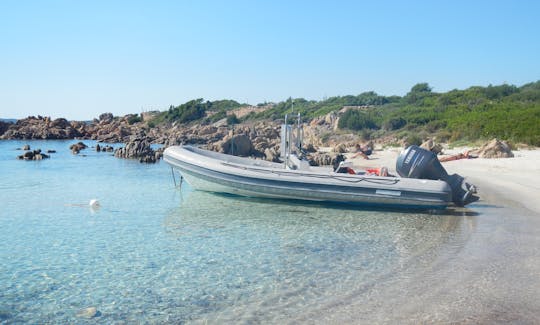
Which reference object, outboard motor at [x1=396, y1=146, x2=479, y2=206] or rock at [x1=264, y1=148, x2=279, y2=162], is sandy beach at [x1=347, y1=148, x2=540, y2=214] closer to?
→ outboard motor at [x1=396, y1=146, x2=479, y2=206]

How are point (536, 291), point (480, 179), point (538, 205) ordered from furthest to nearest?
1. point (480, 179)
2. point (538, 205)
3. point (536, 291)

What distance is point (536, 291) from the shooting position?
467cm

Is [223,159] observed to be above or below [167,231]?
above

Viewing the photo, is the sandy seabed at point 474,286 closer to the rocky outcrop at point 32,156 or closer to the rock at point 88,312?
the rock at point 88,312

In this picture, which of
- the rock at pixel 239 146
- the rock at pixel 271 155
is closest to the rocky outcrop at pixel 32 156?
the rock at pixel 239 146

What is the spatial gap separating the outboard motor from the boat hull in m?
0.28

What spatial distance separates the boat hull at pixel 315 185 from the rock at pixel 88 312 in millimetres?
5318

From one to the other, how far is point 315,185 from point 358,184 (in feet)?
2.52

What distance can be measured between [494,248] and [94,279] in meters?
4.74

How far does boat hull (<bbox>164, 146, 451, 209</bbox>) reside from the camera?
28.7 ft

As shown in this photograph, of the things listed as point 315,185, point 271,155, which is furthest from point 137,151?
point 315,185

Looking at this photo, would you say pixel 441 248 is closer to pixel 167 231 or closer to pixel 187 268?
pixel 187 268

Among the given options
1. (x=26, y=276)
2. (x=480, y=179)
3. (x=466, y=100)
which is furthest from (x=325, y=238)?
(x=466, y=100)

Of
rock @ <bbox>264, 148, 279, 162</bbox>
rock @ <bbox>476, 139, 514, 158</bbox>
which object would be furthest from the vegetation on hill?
rock @ <bbox>476, 139, 514, 158</bbox>
